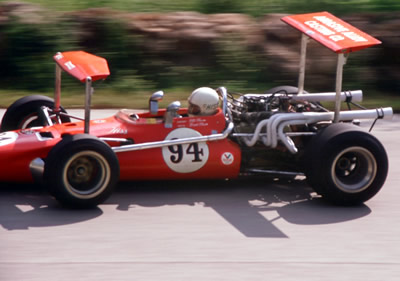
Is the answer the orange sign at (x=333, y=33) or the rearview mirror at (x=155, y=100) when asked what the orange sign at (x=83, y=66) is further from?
the orange sign at (x=333, y=33)

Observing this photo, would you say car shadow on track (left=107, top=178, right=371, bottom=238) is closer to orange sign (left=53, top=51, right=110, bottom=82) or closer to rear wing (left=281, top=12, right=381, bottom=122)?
rear wing (left=281, top=12, right=381, bottom=122)

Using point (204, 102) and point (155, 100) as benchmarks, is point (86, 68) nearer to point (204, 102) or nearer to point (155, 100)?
Answer: point (155, 100)

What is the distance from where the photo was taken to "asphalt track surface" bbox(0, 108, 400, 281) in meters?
5.73

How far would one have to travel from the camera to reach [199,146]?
7.44 m

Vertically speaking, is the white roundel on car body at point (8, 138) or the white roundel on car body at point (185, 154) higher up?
the white roundel on car body at point (8, 138)

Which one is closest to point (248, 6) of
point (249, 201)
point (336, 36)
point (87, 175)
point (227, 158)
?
point (336, 36)

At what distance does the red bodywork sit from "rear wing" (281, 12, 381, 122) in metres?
1.14

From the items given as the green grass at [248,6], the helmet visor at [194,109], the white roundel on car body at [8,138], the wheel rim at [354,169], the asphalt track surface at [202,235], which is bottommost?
the asphalt track surface at [202,235]

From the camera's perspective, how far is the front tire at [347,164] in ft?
23.6

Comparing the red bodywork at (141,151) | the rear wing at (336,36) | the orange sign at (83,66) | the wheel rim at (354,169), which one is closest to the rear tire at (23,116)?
the red bodywork at (141,151)

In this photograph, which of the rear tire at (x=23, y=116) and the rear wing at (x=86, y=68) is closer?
the rear wing at (x=86, y=68)

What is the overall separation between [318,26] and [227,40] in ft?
18.7

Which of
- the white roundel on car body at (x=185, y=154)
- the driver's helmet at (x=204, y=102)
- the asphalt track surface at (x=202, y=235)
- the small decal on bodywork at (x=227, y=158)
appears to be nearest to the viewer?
the asphalt track surface at (x=202, y=235)

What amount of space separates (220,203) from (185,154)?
0.55 metres
